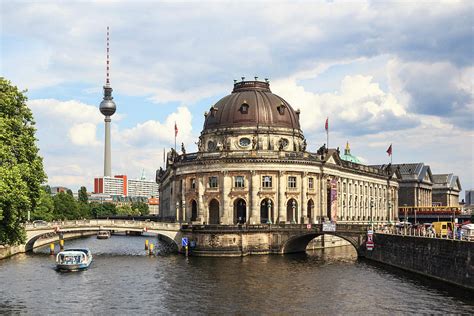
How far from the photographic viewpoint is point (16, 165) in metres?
63.1

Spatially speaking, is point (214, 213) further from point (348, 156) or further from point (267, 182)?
point (348, 156)

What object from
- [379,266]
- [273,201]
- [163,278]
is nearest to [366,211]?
[273,201]

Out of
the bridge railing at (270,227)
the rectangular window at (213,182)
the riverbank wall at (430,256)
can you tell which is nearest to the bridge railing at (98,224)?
the bridge railing at (270,227)

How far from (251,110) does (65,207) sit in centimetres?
7580

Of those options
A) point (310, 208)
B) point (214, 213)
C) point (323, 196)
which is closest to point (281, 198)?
point (310, 208)

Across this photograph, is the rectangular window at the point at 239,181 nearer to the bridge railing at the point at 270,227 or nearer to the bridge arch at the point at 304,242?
the bridge railing at the point at 270,227

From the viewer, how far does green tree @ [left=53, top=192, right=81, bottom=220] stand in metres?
173

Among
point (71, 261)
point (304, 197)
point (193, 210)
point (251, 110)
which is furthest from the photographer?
point (251, 110)

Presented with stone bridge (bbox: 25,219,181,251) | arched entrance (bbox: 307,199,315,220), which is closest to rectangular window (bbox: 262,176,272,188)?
arched entrance (bbox: 307,199,315,220)

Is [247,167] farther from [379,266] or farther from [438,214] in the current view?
[438,214]

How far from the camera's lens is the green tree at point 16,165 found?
5912cm

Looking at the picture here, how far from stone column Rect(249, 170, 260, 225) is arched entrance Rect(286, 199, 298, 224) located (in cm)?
729

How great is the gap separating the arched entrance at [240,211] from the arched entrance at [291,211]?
319 inches

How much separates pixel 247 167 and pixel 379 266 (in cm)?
3507
